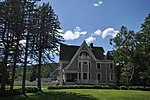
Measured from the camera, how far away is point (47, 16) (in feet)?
122

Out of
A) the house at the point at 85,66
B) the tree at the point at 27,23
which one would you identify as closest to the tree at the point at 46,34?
the tree at the point at 27,23

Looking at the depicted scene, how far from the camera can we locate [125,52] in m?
53.1

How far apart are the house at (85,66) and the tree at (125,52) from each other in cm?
341

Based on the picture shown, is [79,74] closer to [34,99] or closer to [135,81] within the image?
[135,81]

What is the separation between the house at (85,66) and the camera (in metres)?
54.2

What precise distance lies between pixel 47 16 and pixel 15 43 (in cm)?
923

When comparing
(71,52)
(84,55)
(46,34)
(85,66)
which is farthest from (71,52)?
(46,34)

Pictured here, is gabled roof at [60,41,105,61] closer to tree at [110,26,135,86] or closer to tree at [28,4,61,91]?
tree at [110,26,135,86]

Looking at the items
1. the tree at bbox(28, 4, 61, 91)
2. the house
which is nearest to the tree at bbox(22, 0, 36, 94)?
→ the tree at bbox(28, 4, 61, 91)

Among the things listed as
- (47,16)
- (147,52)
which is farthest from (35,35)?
(147,52)

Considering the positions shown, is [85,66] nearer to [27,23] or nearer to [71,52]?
[71,52]

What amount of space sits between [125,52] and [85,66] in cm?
912

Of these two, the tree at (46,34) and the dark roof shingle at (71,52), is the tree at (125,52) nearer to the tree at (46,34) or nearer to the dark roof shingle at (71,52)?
the dark roof shingle at (71,52)

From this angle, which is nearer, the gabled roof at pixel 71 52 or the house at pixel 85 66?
the house at pixel 85 66
